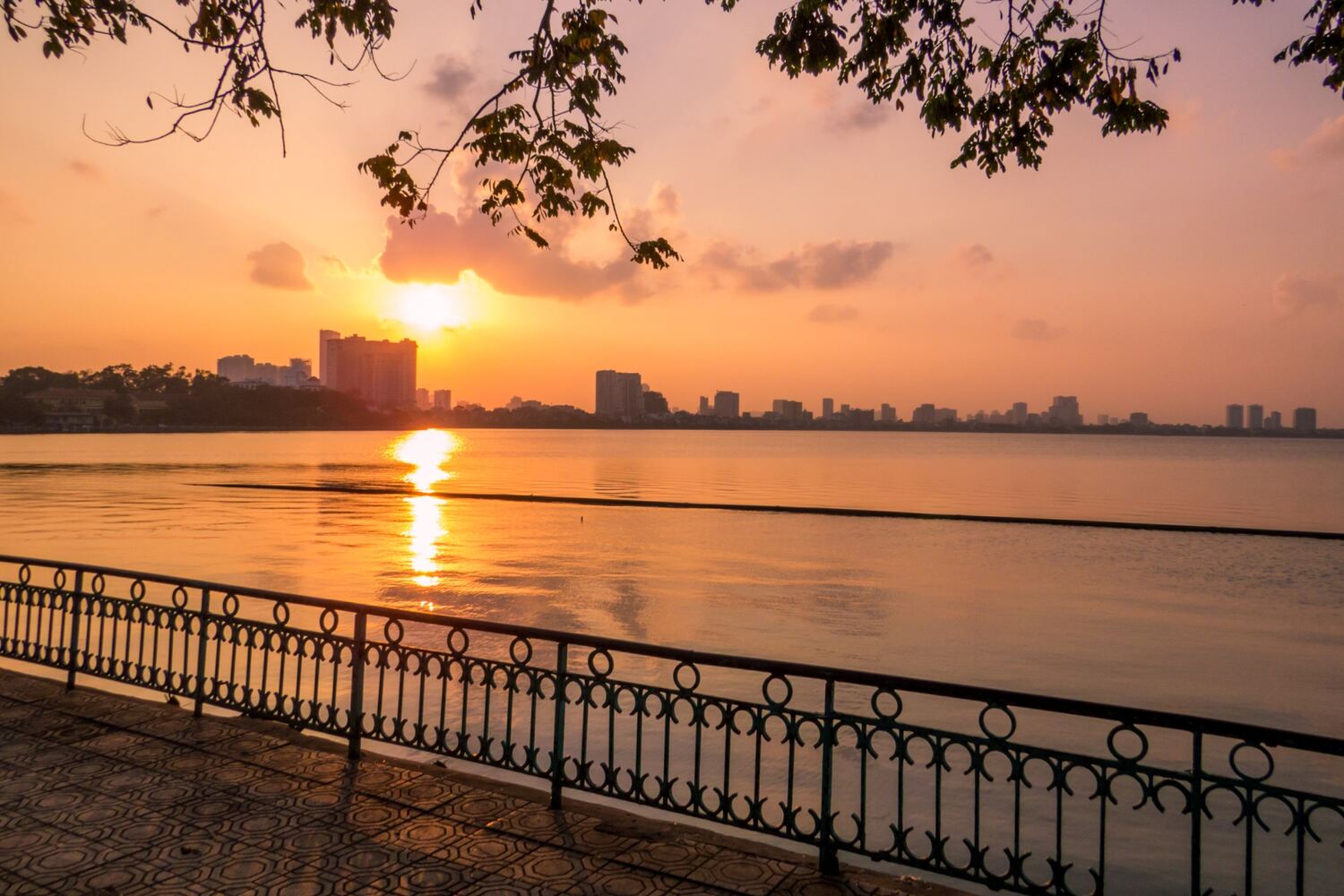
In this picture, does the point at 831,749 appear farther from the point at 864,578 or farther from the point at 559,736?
the point at 864,578

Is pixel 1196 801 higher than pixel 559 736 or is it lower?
higher

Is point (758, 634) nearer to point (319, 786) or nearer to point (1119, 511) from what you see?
point (319, 786)

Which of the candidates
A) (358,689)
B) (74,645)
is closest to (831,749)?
(358,689)

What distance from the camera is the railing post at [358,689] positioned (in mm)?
6832

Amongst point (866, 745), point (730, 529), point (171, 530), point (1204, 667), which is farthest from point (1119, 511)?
point (866, 745)

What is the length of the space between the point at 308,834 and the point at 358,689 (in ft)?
5.35

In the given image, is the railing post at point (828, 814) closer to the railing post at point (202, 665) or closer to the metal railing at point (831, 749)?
the metal railing at point (831, 749)

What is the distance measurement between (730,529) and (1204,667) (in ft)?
78.9

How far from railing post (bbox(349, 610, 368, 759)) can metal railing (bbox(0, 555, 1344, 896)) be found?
0.02m

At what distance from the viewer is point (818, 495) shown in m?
62.1

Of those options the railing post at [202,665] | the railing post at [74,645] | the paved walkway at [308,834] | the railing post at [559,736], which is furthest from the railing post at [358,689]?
the railing post at [74,645]

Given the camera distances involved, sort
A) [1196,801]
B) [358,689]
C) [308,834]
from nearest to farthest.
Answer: [1196,801], [308,834], [358,689]

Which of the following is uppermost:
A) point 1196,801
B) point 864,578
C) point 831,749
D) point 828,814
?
point 1196,801

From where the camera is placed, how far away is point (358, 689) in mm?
6988
